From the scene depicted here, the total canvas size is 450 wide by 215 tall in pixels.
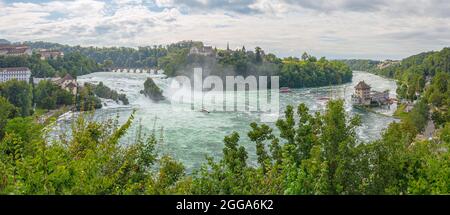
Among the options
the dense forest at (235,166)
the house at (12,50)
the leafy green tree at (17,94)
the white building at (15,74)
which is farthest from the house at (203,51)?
the dense forest at (235,166)

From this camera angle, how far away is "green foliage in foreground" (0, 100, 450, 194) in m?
3.44

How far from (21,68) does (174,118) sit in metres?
17.5

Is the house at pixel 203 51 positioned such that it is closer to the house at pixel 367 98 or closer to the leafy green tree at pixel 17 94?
the house at pixel 367 98

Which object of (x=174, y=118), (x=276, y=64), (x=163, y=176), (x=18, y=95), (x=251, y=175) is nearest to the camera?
(x=251, y=175)

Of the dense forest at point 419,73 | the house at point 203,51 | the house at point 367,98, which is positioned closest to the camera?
the house at point 367,98

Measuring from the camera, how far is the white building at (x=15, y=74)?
102ft

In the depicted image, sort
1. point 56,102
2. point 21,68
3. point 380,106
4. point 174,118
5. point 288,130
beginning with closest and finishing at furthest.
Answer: point 288,130, point 174,118, point 56,102, point 380,106, point 21,68

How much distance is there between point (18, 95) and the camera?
2400 centimetres

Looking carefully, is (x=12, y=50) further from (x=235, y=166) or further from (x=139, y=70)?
(x=235, y=166)

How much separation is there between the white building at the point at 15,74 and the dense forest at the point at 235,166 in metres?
23.1

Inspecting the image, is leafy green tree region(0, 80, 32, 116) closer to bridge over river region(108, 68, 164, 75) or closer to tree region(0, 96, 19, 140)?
tree region(0, 96, 19, 140)

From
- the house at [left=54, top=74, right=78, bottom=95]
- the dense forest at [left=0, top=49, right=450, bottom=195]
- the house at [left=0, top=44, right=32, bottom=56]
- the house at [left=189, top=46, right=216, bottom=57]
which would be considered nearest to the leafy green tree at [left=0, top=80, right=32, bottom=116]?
the house at [left=54, top=74, right=78, bottom=95]
